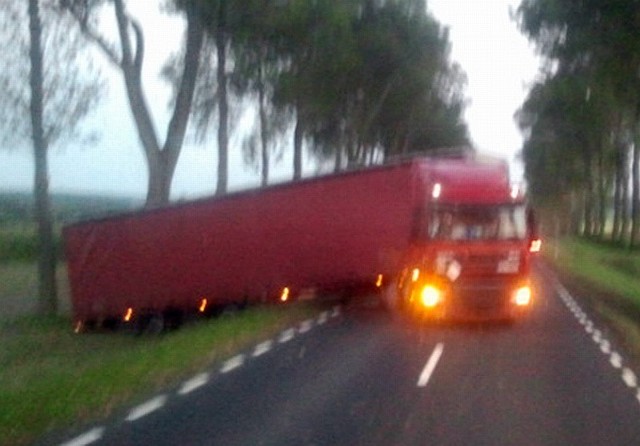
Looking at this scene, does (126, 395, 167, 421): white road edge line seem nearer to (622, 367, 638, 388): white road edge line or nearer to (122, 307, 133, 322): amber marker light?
(622, 367, 638, 388): white road edge line

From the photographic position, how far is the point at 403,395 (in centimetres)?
1972

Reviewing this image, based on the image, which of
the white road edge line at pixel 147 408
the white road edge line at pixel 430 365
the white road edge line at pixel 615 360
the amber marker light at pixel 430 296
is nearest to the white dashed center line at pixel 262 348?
the white road edge line at pixel 430 365

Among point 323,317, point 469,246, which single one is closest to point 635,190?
point 323,317

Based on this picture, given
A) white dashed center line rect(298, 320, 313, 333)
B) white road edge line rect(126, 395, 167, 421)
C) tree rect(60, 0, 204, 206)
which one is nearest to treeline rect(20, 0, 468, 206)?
tree rect(60, 0, 204, 206)

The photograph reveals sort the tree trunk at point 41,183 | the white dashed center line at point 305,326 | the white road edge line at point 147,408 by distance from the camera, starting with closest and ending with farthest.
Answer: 1. the white road edge line at point 147,408
2. the white dashed center line at point 305,326
3. the tree trunk at point 41,183

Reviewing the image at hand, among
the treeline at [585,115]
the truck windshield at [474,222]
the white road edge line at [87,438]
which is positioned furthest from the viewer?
the treeline at [585,115]

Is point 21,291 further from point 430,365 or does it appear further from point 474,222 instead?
point 430,365

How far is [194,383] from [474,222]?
1179 cm

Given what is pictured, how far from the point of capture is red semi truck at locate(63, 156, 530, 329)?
31.2 metres

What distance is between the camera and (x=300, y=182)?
36344mm

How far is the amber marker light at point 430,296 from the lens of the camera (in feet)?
102

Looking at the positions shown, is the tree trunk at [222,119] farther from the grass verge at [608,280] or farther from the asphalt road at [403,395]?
the asphalt road at [403,395]

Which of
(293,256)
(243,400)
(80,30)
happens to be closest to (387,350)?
(243,400)

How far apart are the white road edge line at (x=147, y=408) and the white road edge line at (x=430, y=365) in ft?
11.9
